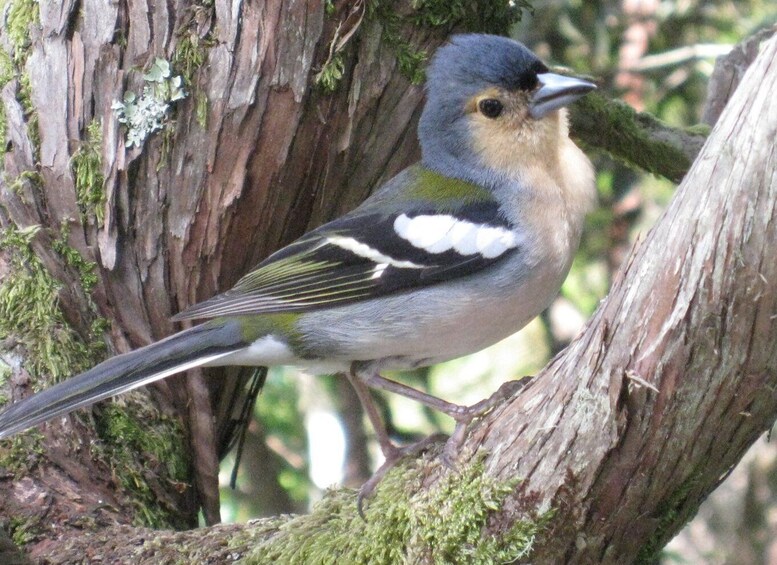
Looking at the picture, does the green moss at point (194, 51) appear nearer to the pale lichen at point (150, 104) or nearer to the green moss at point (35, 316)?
the pale lichen at point (150, 104)

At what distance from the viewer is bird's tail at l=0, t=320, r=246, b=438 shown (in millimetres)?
2484

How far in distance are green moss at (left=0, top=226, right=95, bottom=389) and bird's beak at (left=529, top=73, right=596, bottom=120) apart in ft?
5.29

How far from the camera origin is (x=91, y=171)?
2.95 metres

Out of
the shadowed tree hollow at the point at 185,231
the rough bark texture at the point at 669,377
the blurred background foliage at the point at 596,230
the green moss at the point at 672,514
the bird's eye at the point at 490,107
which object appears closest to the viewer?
the rough bark texture at the point at 669,377

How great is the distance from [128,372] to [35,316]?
0.49 metres

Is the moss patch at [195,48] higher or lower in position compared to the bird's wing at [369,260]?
higher

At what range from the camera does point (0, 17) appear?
10.3 ft

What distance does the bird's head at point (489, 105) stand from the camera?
9.60ft

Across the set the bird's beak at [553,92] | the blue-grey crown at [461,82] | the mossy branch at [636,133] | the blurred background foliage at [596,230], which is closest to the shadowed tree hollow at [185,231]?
the blue-grey crown at [461,82]

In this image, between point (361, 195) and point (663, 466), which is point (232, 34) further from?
point (663, 466)

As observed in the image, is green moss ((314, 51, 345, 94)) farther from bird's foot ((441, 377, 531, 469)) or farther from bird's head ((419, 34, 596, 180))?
bird's foot ((441, 377, 531, 469))

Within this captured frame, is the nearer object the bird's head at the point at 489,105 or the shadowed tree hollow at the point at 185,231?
the shadowed tree hollow at the point at 185,231

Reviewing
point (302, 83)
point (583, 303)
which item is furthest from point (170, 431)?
point (583, 303)

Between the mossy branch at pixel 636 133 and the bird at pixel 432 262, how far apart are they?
528mm
